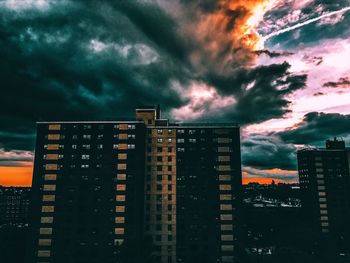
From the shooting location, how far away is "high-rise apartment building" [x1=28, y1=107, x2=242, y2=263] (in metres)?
83.6

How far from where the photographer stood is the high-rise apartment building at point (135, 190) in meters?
83.6

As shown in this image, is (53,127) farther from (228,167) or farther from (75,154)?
(228,167)

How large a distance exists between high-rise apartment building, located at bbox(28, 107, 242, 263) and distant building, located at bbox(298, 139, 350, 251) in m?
67.9

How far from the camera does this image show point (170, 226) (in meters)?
92.1

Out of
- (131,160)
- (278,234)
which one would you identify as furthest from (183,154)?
(278,234)

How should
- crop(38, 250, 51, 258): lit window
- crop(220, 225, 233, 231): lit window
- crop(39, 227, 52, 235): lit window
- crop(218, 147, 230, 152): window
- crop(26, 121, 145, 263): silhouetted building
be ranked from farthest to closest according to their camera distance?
1. crop(218, 147, 230, 152): window
2. crop(220, 225, 233, 231): lit window
3. crop(39, 227, 52, 235): lit window
4. crop(26, 121, 145, 263): silhouetted building
5. crop(38, 250, 51, 258): lit window

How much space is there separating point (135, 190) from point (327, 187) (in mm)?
101278

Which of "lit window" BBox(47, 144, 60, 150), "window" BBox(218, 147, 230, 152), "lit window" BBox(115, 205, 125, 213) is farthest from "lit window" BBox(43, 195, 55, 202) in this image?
"window" BBox(218, 147, 230, 152)

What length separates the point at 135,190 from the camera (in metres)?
86.6

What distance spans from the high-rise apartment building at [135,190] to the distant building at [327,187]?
6789 cm

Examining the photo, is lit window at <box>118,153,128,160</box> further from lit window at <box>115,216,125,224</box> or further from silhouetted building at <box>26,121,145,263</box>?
lit window at <box>115,216,125,224</box>

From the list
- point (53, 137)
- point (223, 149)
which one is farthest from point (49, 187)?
point (223, 149)

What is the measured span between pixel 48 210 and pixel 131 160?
28.3 meters

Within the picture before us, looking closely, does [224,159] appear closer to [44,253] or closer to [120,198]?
[120,198]
